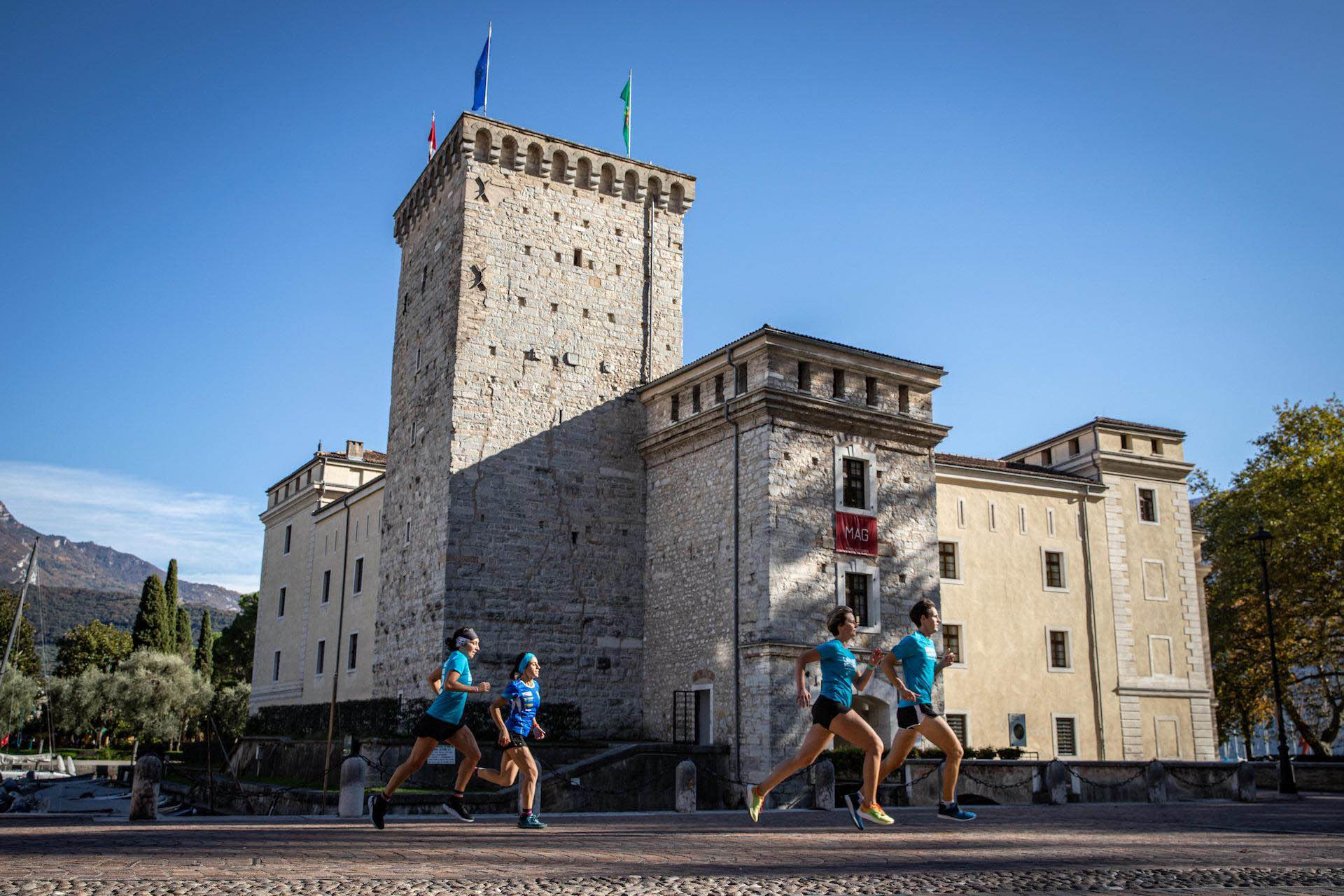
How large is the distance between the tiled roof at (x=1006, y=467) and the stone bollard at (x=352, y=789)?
71.8 ft

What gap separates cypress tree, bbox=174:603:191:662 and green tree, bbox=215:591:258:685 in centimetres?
206

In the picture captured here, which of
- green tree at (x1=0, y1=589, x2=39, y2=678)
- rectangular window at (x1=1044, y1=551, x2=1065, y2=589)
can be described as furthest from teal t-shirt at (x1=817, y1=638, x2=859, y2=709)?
green tree at (x1=0, y1=589, x2=39, y2=678)

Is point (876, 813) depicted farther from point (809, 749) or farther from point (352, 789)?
point (352, 789)

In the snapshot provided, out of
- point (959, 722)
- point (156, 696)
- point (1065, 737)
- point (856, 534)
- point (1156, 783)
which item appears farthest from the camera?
point (156, 696)

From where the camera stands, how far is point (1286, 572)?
3759 centimetres

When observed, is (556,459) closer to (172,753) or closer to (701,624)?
(701,624)

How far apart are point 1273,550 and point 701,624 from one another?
898 inches

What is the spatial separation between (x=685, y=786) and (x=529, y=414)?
12.8m

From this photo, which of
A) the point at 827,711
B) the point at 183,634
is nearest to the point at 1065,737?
the point at 827,711

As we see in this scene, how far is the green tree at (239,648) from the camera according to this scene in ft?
228

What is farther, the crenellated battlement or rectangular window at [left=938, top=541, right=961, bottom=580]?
rectangular window at [left=938, top=541, right=961, bottom=580]

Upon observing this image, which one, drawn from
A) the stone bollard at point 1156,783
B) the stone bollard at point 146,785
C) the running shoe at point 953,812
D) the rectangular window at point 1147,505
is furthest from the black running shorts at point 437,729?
the rectangular window at point 1147,505

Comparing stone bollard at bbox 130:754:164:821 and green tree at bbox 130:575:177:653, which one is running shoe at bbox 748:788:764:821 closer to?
stone bollard at bbox 130:754:164:821

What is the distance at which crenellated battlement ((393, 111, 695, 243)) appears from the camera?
97.7ft
